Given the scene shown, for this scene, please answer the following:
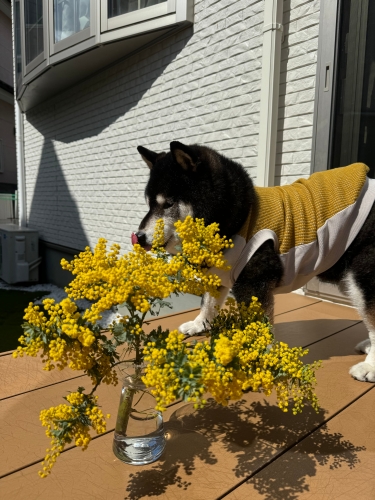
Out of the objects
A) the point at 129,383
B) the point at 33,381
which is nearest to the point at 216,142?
the point at 33,381

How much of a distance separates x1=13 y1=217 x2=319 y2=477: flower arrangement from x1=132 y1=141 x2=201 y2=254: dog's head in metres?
0.73

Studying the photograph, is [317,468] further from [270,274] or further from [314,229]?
[314,229]

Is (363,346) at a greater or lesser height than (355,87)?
lesser

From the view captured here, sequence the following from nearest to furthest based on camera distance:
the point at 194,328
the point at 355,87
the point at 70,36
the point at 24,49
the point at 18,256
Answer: the point at 194,328 → the point at 355,87 → the point at 70,36 → the point at 24,49 → the point at 18,256

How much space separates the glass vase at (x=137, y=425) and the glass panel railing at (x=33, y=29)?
6.30 meters

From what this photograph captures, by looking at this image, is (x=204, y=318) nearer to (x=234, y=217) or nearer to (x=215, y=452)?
(x=234, y=217)

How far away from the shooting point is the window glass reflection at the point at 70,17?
468 centimetres

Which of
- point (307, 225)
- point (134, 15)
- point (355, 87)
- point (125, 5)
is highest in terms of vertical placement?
point (125, 5)

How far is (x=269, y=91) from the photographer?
9.18ft

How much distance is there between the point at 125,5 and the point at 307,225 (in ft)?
12.9

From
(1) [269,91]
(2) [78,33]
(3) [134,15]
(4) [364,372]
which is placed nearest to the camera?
(4) [364,372]

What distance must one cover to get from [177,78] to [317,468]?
Answer: 12.7 feet

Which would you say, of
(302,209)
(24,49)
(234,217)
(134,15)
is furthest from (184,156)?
(24,49)

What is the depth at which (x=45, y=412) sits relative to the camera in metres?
0.71
